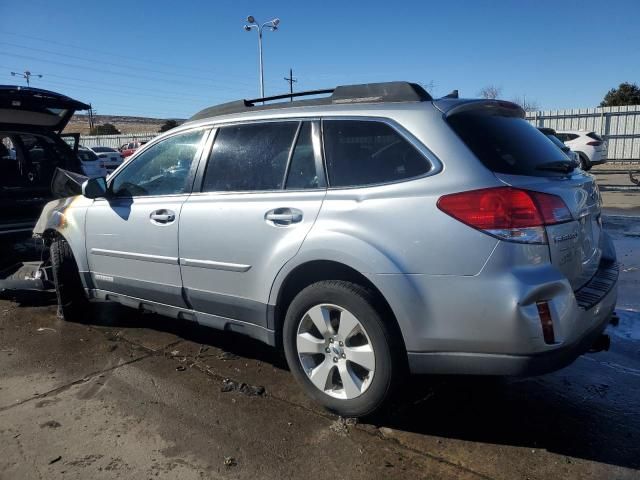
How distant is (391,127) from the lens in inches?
114

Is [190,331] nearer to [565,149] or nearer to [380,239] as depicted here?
[380,239]

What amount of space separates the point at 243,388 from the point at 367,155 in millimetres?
1783

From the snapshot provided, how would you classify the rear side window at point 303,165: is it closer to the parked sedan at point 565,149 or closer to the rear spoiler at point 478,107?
the rear spoiler at point 478,107

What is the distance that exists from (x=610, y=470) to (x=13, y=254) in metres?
6.00

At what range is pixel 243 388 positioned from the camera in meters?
3.58

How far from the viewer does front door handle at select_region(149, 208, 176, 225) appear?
3789 mm

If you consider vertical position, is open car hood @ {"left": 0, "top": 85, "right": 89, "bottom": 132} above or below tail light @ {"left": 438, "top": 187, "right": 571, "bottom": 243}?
above

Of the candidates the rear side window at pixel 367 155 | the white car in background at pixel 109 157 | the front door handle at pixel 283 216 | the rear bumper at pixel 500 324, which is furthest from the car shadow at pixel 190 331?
the white car in background at pixel 109 157

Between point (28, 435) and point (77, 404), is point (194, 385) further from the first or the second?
point (28, 435)

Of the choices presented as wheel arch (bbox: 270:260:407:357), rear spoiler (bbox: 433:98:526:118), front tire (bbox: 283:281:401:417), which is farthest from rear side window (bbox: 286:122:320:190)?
rear spoiler (bbox: 433:98:526:118)

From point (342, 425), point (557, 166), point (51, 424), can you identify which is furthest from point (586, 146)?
point (51, 424)

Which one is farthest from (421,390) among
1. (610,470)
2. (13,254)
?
(13,254)

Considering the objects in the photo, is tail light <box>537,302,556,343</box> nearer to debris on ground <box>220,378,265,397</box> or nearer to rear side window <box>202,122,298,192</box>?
rear side window <box>202,122,298,192</box>

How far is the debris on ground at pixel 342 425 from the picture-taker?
9.83 ft
